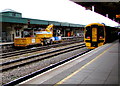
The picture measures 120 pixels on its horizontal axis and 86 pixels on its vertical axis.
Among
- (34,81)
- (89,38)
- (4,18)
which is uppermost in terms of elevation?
(4,18)

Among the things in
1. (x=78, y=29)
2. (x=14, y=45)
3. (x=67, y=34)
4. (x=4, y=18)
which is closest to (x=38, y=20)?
(x=4, y=18)

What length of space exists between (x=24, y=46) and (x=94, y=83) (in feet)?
55.1

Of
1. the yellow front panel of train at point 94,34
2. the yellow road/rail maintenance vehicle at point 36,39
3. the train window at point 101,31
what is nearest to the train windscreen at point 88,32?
the yellow front panel of train at point 94,34

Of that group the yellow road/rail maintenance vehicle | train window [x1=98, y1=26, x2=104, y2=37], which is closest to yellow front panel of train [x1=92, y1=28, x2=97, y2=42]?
train window [x1=98, y1=26, x2=104, y2=37]

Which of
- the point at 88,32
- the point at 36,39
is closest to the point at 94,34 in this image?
the point at 88,32

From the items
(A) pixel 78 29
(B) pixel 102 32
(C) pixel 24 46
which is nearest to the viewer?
(B) pixel 102 32

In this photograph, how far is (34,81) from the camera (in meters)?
5.37

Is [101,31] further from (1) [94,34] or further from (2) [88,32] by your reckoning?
(2) [88,32]

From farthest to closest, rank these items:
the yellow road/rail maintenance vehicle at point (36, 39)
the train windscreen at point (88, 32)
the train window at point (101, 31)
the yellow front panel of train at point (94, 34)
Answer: the yellow road/rail maintenance vehicle at point (36, 39), the train windscreen at point (88, 32), the yellow front panel of train at point (94, 34), the train window at point (101, 31)

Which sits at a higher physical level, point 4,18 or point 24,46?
point 4,18

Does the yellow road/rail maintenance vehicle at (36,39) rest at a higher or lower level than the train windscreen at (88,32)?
lower

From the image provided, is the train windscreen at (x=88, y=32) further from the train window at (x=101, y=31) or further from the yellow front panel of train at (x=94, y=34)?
the train window at (x=101, y=31)

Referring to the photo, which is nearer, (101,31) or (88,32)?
(101,31)

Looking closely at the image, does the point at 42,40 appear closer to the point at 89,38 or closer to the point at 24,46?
the point at 24,46
